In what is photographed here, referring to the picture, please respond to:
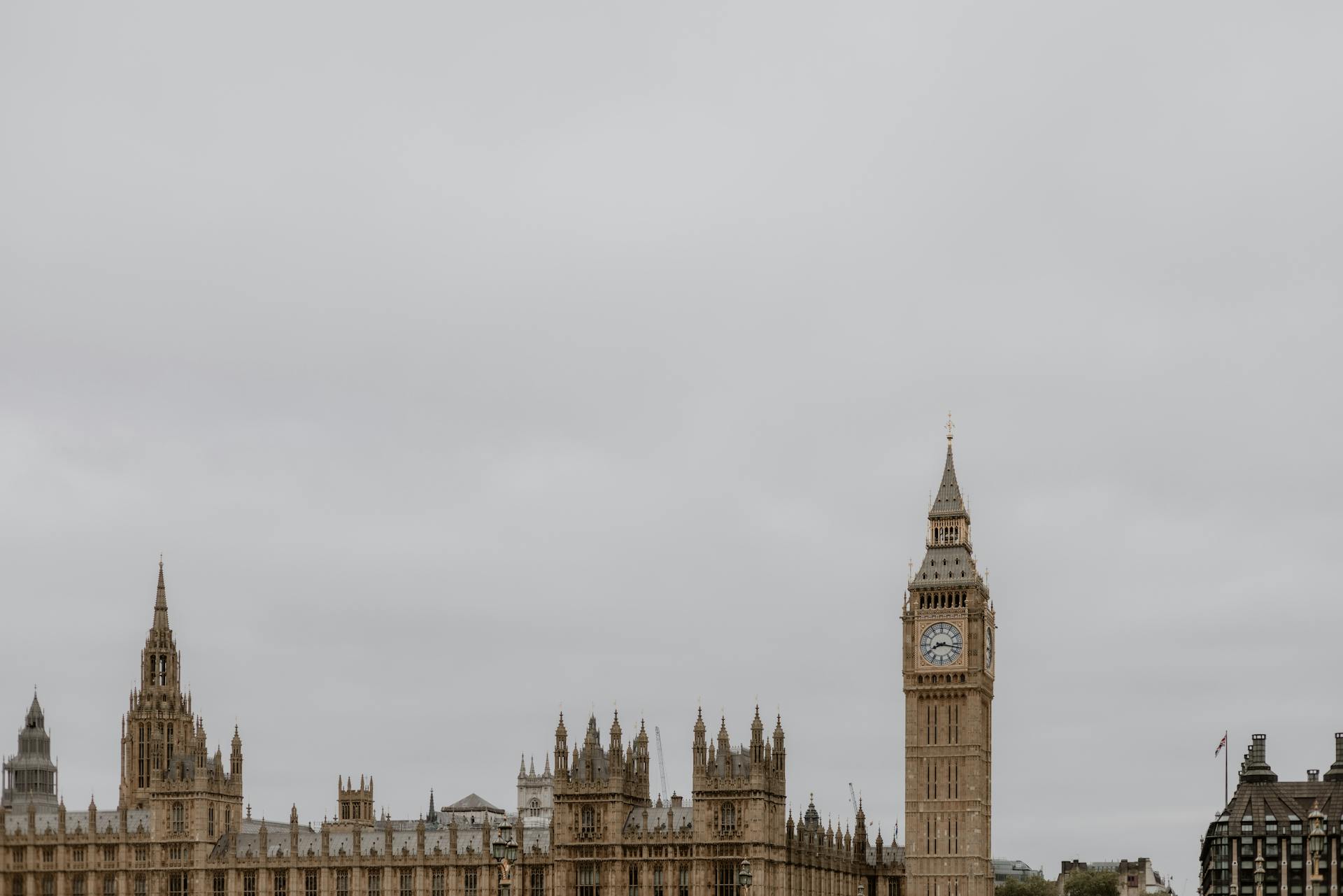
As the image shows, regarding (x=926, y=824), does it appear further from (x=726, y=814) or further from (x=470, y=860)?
(x=470, y=860)

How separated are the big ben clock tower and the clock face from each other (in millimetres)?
62

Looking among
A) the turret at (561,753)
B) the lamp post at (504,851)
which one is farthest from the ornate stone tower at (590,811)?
the lamp post at (504,851)

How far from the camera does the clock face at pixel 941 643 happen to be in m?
196

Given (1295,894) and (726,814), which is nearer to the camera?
(726,814)

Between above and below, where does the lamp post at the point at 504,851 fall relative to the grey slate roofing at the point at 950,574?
below

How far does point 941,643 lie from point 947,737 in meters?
8.25

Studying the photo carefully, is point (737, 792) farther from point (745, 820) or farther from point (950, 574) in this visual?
point (950, 574)

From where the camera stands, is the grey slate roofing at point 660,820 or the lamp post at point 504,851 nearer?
the lamp post at point 504,851

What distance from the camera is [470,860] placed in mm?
196625

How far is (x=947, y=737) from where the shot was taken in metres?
195

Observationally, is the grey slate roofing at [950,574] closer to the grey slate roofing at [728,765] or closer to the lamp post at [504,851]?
the grey slate roofing at [728,765]

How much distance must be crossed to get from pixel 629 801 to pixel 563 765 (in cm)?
666

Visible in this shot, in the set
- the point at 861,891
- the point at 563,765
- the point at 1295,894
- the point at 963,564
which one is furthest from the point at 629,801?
the point at 1295,894

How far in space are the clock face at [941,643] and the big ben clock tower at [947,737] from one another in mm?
62
